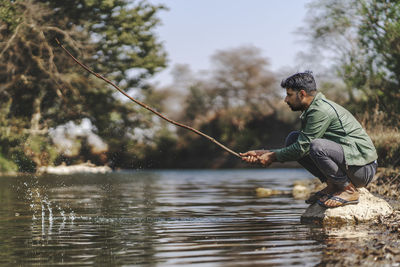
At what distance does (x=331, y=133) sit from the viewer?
6.73 meters

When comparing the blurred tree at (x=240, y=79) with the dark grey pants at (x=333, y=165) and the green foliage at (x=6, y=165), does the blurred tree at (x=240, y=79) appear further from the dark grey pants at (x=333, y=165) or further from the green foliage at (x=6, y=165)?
the dark grey pants at (x=333, y=165)

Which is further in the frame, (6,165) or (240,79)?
(240,79)

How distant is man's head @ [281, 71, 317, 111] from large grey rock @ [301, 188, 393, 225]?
131 cm

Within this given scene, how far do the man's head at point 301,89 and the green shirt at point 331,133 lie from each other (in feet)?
0.32

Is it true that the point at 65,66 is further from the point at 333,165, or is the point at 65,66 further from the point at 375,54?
the point at 333,165

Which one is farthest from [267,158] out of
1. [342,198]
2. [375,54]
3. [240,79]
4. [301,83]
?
[240,79]

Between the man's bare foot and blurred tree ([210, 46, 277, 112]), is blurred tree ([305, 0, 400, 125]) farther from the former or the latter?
blurred tree ([210, 46, 277, 112])

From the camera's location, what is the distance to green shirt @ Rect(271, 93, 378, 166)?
6.55 meters

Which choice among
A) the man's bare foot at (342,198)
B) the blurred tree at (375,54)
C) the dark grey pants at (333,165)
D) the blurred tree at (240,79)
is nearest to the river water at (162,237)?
the man's bare foot at (342,198)

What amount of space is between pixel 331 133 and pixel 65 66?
26.9 m

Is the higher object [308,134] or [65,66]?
[65,66]

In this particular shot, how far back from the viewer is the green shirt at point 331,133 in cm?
655

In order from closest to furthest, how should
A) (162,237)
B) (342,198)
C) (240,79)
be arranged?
(162,237)
(342,198)
(240,79)

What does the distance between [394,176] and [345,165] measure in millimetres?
6252
